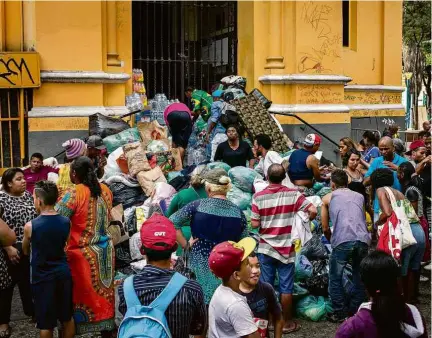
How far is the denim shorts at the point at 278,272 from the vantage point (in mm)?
6573

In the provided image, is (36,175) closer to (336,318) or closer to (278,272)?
(278,272)

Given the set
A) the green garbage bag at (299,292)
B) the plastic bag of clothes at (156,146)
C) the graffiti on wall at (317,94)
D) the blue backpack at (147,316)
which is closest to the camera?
the blue backpack at (147,316)

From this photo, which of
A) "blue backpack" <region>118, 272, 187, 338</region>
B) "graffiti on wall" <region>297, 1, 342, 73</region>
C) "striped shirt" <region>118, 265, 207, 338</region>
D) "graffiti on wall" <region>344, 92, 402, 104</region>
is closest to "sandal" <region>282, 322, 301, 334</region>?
"striped shirt" <region>118, 265, 207, 338</region>

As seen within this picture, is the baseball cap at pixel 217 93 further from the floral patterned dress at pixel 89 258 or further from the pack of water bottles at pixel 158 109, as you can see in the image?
the floral patterned dress at pixel 89 258

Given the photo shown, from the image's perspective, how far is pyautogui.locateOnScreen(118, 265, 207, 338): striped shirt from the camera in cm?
358

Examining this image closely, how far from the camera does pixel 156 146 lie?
33.4 ft

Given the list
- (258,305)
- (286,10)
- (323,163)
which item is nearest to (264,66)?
(286,10)

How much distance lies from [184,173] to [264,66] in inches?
179

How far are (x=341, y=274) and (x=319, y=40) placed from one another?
24.3 feet

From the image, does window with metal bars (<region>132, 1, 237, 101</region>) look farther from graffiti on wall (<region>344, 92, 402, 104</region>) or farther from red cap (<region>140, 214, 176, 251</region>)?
red cap (<region>140, 214, 176, 251</region>)

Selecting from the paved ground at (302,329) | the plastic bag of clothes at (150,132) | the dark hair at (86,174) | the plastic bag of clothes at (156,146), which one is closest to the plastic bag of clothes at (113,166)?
the plastic bag of clothes at (156,146)

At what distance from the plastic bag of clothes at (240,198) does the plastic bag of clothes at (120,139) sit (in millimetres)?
2302

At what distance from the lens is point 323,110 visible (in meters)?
13.3

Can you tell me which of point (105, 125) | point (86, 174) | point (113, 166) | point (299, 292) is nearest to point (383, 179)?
point (299, 292)
